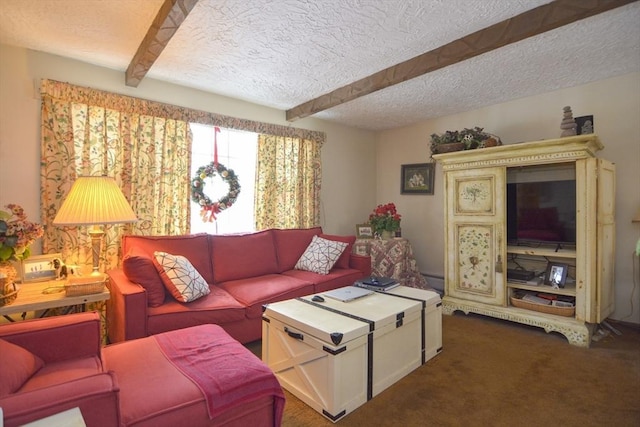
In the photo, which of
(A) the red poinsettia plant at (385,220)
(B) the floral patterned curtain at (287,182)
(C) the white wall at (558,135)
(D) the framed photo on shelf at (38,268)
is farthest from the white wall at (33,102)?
(C) the white wall at (558,135)

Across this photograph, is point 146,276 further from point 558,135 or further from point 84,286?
point 558,135

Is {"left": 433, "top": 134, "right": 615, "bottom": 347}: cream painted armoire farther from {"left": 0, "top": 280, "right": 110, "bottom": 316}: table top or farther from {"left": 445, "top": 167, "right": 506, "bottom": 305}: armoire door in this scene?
{"left": 0, "top": 280, "right": 110, "bottom": 316}: table top

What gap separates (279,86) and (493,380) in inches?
120

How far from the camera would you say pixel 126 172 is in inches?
113

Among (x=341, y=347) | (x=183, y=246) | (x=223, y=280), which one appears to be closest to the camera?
(x=341, y=347)

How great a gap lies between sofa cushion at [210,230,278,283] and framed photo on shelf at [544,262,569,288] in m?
2.63

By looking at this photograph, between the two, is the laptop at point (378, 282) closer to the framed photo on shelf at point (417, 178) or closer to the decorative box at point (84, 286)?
the decorative box at point (84, 286)

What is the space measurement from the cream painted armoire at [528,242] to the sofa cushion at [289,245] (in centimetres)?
159

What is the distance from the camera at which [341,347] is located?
1.77 metres

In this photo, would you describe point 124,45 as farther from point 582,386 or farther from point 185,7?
point 582,386

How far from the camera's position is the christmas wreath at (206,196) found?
3.28 m

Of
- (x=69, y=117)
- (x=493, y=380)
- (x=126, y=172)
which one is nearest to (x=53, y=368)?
(x=126, y=172)

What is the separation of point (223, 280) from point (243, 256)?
0.31 metres

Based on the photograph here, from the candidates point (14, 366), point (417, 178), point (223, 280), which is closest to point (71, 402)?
point (14, 366)
